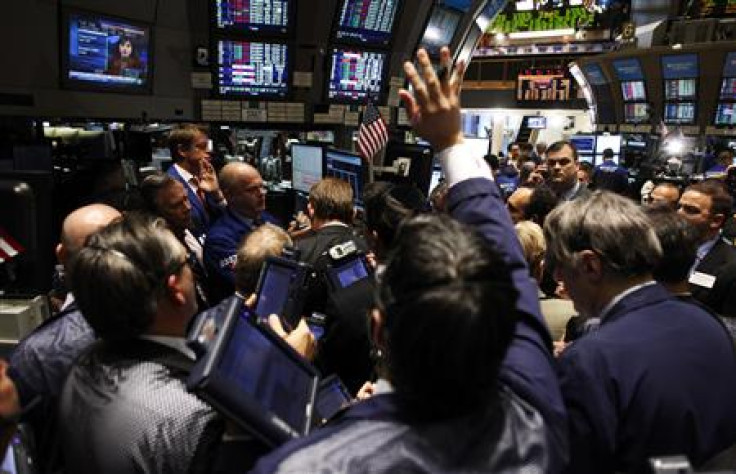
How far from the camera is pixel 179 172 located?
396 centimetres

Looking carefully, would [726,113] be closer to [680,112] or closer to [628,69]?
[680,112]

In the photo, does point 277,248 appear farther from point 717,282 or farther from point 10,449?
point 717,282

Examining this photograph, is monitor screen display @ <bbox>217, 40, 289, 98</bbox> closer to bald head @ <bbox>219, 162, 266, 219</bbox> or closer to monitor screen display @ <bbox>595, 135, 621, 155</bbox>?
bald head @ <bbox>219, 162, 266, 219</bbox>

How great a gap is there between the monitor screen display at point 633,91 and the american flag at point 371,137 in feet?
35.4

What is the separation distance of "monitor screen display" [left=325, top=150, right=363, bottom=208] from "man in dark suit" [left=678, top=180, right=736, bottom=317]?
6.95 feet

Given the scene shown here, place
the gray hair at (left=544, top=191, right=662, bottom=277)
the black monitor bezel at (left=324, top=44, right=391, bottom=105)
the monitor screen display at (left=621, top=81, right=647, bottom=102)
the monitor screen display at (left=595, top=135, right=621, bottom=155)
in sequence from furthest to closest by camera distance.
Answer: the monitor screen display at (left=621, top=81, right=647, bottom=102), the monitor screen display at (left=595, top=135, right=621, bottom=155), the black monitor bezel at (left=324, top=44, right=391, bottom=105), the gray hair at (left=544, top=191, right=662, bottom=277)

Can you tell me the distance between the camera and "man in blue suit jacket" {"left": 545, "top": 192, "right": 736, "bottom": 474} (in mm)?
1346

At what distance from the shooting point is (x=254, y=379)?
106cm

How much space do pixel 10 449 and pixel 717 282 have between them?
10.5 ft

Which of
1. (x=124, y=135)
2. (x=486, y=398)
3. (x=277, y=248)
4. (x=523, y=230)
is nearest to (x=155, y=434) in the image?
(x=486, y=398)

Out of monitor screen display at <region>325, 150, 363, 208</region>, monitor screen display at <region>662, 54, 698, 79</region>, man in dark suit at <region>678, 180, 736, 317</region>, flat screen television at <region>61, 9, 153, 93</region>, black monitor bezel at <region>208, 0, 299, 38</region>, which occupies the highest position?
monitor screen display at <region>662, 54, 698, 79</region>

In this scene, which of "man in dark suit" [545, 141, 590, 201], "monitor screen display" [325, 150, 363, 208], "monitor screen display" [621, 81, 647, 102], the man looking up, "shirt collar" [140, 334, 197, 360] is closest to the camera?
"shirt collar" [140, 334, 197, 360]

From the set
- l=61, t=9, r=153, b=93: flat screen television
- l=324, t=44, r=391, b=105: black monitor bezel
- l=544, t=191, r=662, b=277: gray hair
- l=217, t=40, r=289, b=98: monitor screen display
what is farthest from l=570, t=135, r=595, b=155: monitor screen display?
l=544, t=191, r=662, b=277: gray hair

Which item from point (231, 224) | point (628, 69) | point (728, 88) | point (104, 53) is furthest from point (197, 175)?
point (628, 69)
